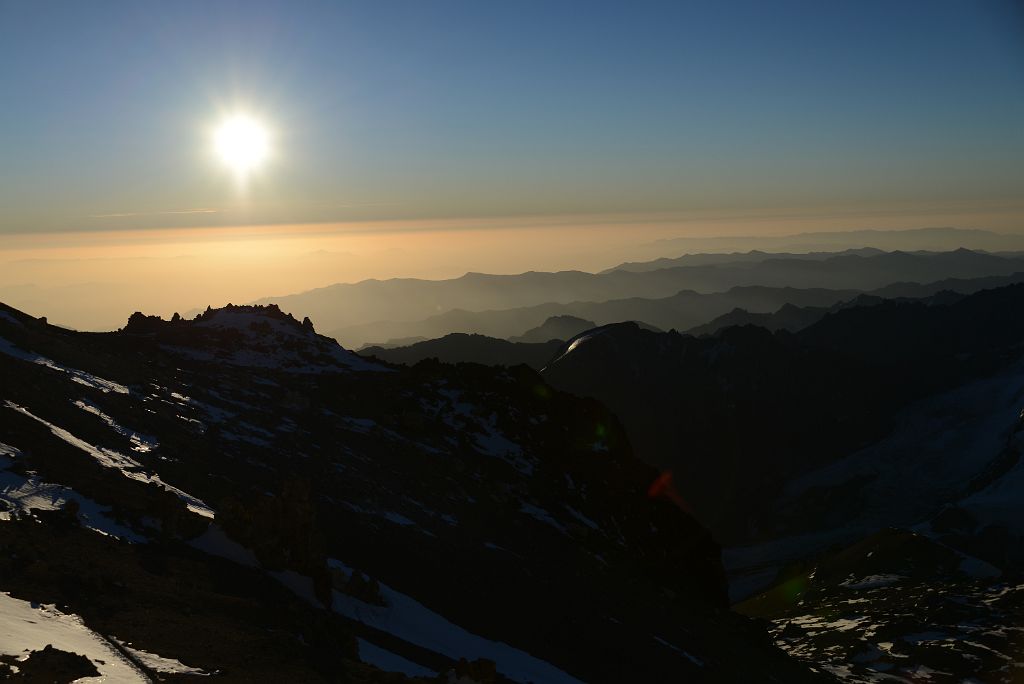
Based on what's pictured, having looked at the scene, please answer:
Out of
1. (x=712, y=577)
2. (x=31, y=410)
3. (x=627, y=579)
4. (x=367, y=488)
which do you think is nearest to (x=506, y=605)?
(x=367, y=488)

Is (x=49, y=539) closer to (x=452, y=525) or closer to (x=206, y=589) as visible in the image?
(x=206, y=589)

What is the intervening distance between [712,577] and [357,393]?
44431 mm

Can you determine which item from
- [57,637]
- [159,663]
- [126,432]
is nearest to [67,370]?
[126,432]

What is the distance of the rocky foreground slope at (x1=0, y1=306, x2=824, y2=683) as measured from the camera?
80.8ft

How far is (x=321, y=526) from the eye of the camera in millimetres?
43125

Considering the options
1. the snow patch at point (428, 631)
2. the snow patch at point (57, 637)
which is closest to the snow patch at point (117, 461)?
the snow patch at point (428, 631)

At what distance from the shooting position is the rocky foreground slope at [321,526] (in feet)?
80.8

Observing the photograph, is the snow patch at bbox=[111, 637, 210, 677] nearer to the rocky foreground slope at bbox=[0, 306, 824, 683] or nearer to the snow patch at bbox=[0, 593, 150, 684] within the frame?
the rocky foreground slope at bbox=[0, 306, 824, 683]

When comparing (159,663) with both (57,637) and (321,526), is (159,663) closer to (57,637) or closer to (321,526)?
(57,637)

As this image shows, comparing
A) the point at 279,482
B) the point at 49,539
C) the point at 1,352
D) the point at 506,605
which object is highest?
the point at 1,352

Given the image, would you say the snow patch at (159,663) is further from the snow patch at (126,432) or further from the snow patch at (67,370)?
the snow patch at (67,370)

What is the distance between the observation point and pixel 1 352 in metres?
46.3

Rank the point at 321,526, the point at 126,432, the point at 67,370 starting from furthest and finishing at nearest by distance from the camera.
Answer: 1. the point at 67,370
2. the point at 321,526
3. the point at 126,432

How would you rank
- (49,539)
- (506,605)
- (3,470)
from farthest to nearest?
1. (506,605)
2. (3,470)
3. (49,539)
